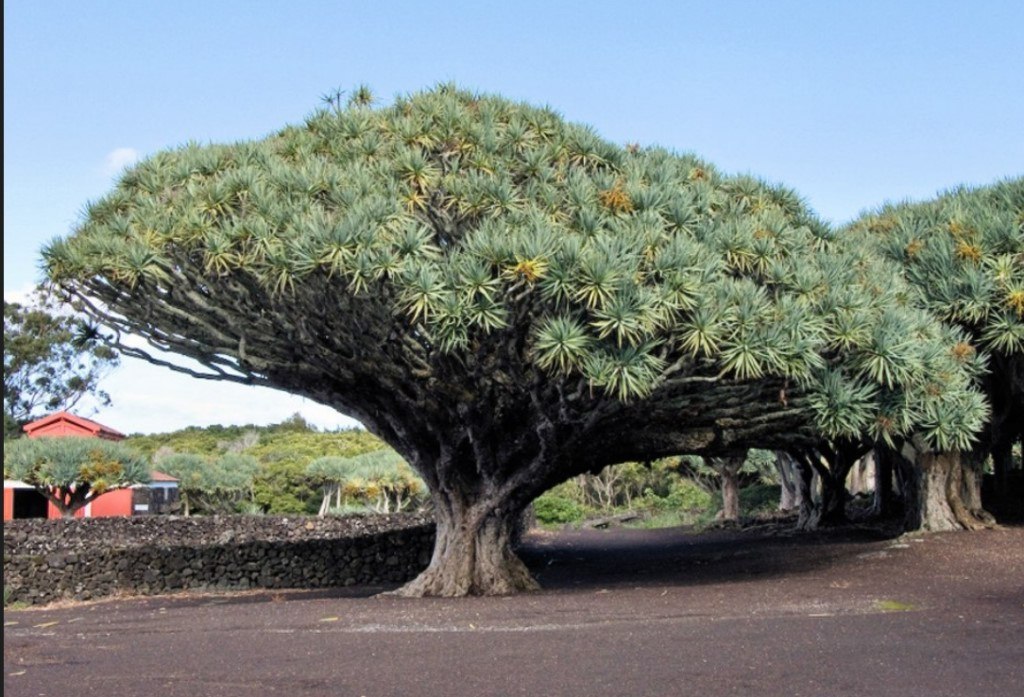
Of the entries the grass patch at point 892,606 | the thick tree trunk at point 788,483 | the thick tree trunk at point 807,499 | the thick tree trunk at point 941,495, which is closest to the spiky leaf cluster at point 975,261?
the thick tree trunk at point 941,495

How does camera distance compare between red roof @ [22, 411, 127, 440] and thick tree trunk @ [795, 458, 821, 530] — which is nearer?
thick tree trunk @ [795, 458, 821, 530]

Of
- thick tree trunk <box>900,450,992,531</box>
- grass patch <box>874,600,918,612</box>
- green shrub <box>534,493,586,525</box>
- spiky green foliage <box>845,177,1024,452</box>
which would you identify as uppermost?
spiky green foliage <box>845,177,1024,452</box>

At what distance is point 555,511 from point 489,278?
2673cm

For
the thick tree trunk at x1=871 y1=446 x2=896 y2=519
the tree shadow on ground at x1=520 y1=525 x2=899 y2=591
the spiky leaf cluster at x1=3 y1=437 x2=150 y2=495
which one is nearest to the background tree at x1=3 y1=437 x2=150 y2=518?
the spiky leaf cluster at x1=3 y1=437 x2=150 y2=495

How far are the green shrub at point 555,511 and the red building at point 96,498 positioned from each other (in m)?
11.6

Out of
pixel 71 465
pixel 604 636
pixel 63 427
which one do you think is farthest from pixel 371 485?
pixel 604 636

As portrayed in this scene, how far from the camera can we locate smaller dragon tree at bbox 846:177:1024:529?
16094 millimetres

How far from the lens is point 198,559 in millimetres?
18047

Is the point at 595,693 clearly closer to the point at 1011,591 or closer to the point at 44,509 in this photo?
the point at 1011,591

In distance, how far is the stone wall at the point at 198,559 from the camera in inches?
687

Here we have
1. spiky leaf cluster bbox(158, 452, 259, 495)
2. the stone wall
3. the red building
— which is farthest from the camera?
the red building

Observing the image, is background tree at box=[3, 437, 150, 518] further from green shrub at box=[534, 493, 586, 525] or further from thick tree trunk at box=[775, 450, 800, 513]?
thick tree trunk at box=[775, 450, 800, 513]

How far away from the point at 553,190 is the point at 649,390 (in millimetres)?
2675

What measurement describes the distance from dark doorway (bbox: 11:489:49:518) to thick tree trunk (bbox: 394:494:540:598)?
76.0 ft
